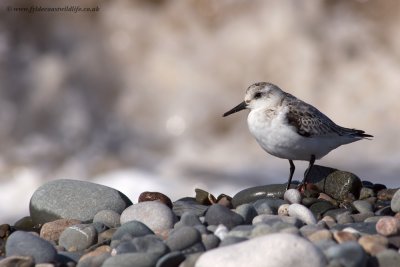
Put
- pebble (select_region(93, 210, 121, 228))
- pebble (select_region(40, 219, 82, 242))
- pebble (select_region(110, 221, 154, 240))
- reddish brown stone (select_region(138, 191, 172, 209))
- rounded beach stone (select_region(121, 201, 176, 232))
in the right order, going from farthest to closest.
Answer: reddish brown stone (select_region(138, 191, 172, 209))
pebble (select_region(93, 210, 121, 228))
pebble (select_region(40, 219, 82, 242))
rounded beach stone (select_region(121, 201, 176, 232))
pebble (select_region(110, 221, 154, 240))

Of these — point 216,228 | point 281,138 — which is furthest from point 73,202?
point 281,138

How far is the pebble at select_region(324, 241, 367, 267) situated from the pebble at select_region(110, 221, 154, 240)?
1.52m

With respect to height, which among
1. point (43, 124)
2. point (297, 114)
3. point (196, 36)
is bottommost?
point (297, 114)

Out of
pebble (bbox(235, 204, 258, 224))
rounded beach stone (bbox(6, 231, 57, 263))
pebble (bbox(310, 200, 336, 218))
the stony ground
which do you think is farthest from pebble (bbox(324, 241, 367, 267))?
rounded beach stone (bbox(6, 231, 57, 263))

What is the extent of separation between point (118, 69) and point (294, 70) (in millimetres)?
3170

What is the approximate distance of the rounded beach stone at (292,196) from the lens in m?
6.91

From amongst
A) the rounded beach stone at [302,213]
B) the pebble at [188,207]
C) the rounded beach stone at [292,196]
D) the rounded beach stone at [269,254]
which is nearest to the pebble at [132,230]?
the pebble at [188,207]

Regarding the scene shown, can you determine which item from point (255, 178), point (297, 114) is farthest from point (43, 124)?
point (297, 114)

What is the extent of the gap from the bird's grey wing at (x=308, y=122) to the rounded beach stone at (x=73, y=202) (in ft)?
5.70

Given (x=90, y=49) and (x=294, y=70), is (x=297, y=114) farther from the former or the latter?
(x=90, y=49)

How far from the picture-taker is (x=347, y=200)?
7.29 metres

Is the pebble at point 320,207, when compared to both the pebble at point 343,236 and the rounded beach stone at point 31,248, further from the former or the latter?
the rounded beach stone at point 31,248

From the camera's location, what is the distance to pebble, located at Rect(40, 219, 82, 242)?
6.44m

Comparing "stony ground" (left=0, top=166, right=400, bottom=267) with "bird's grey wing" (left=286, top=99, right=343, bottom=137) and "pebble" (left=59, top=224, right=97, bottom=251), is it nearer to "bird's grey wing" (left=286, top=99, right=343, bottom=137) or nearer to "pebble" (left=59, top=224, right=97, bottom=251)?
"pebble" (left=59, top=224, right=97, bottom=251)
